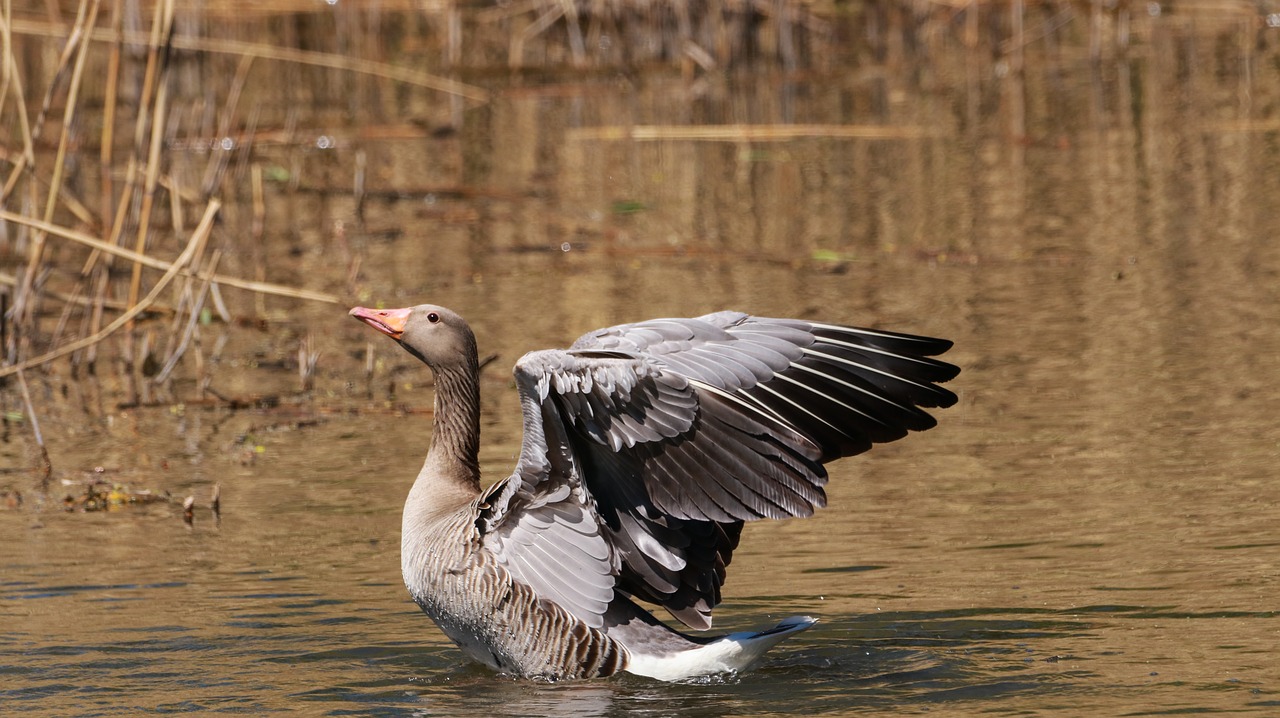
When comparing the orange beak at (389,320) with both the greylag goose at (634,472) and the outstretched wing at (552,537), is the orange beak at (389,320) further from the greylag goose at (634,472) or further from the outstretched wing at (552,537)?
the outstretched wing at (552,537)

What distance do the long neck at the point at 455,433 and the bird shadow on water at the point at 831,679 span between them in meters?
0.72

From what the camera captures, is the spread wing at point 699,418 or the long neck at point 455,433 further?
the long neck at point 455,433

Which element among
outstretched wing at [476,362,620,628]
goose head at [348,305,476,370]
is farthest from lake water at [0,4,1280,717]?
goose head at [348,305,476,370]

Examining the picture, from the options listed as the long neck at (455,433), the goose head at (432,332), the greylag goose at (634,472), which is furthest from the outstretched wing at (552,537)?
the goose head at (432,332)

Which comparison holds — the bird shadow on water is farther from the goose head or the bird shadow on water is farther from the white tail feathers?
the goose head

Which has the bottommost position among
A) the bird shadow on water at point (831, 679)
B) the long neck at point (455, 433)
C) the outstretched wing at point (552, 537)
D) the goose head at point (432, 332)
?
the bird shadow on water at point (831, 679)

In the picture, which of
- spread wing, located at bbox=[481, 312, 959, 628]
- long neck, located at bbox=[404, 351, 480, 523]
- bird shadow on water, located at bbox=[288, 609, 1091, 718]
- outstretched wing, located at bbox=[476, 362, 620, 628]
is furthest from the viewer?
long neck, located at bbox=[404, 351, 480, 523]

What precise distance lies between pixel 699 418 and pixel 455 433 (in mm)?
1539

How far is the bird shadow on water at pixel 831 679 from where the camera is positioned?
6465 mm

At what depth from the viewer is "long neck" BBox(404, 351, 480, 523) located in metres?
7.45

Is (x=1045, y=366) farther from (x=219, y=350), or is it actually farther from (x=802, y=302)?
(x=219, y=350)

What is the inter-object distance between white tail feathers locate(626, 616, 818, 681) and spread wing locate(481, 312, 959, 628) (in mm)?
357

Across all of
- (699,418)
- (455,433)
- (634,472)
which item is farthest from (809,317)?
(699,418)

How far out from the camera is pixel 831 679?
6.78 metres
